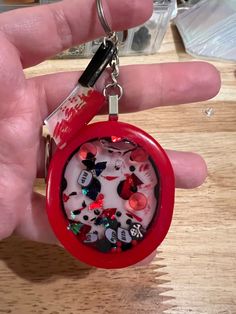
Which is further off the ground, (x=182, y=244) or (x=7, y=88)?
(x=7, y=88)

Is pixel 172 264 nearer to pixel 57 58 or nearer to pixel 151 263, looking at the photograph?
pixel 151 263

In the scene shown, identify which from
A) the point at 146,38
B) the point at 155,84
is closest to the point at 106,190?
the point at 155,84

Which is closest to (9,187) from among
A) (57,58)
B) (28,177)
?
(28,177)

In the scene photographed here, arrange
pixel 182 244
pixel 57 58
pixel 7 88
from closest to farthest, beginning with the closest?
pixel 7 88 < pixel 182 244 < pixel 57 58

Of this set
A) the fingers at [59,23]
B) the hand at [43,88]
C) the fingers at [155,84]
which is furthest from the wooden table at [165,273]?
the fingers at [59,23]

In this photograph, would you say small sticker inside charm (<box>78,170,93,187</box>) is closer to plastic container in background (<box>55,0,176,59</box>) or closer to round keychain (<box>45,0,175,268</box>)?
round keychain (<box>45,0,175,268</box>)

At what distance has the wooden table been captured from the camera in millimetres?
584

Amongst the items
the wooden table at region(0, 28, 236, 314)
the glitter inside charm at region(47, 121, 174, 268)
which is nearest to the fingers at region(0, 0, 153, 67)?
the glitter inside charm at region(47, 121, 174, 268)

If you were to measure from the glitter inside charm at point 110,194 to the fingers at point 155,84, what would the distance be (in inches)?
2.7

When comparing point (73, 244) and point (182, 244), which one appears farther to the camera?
point (182, 244)

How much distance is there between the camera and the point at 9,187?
57 centimetres

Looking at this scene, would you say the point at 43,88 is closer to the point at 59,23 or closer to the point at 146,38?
the point at 59,23

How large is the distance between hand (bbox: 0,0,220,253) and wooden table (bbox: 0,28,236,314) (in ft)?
0.15

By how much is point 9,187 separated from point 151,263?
21cm
